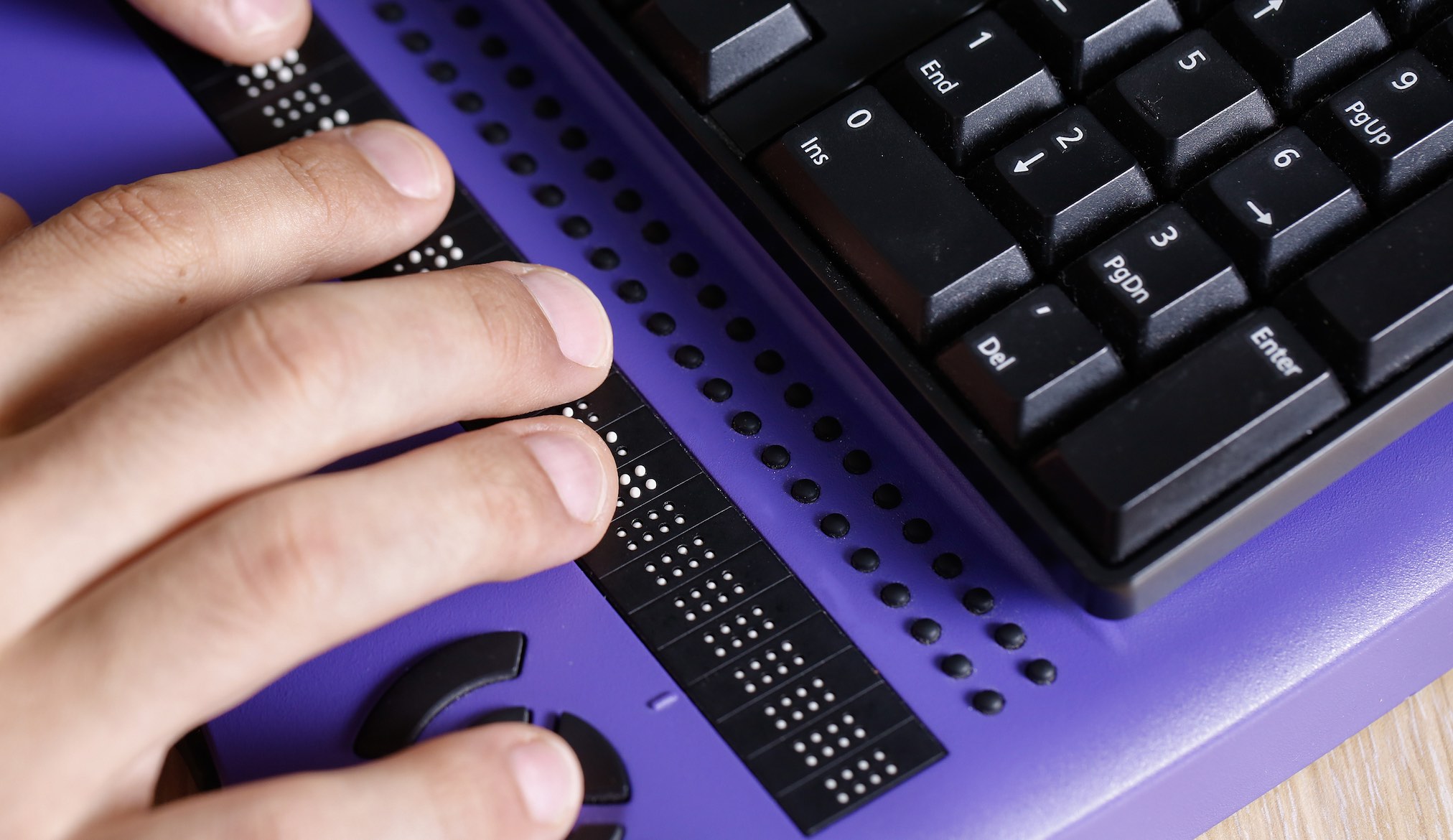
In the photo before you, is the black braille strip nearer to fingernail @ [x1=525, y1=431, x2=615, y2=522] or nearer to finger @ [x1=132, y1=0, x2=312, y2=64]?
fingernail @ [x1=525, y1=431, x2=615, y2=522]

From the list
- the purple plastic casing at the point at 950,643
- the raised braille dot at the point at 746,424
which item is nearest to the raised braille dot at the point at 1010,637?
the purple plastic casing at the point at 950,643

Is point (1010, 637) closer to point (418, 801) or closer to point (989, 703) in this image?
point (989, 703)

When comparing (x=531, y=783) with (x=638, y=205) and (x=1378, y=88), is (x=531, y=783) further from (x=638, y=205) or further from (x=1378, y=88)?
(x=1378, y=88)

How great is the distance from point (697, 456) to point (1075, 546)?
138mm

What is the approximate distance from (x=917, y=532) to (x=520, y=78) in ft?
0.83

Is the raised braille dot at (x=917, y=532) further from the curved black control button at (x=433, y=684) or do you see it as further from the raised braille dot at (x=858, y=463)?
the curved black control button at (x=433, y=684)

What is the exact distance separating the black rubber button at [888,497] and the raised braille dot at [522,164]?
193 mm

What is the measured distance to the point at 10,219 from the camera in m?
0.50

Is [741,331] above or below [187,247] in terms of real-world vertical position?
below

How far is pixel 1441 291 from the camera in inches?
16.6

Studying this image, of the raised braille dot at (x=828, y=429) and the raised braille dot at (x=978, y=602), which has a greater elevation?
the raised braille dot at (x=828, y=429)

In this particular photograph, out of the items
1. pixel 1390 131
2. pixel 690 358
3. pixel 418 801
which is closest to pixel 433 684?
pixel 418 801

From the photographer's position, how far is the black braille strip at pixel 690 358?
1.63 ft

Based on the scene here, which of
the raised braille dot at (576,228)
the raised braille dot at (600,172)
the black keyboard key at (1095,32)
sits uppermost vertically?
the raised braille dot at (600,172)
